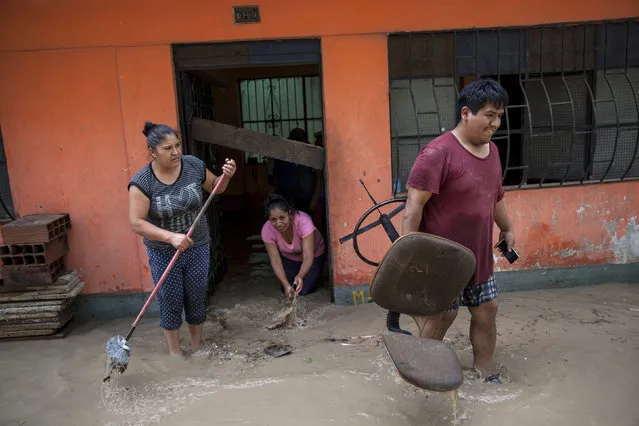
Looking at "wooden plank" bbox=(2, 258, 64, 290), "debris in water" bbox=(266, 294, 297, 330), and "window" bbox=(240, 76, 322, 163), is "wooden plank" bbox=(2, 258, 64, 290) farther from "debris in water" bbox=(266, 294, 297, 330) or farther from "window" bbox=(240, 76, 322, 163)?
"window" bbox=(240, 76, 322, 163)

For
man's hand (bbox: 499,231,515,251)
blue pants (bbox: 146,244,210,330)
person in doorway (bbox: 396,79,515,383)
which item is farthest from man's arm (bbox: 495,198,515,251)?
blue pants (bbox: 146,244,210,330)

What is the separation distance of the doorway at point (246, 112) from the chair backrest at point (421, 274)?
2249mm

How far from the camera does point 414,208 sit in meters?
2.62

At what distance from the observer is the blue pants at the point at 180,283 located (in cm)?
342

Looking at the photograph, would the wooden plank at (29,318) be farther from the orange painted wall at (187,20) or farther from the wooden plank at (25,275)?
the orange painted wall at (187,20)

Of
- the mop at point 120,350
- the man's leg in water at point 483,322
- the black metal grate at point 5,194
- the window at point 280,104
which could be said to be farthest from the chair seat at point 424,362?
the window at point 280,104

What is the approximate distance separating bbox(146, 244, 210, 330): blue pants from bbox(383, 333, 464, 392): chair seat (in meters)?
1.61

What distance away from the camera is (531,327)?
12.8 feet

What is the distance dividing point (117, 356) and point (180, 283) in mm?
620

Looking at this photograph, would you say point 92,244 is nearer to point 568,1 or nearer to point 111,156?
point 111,156

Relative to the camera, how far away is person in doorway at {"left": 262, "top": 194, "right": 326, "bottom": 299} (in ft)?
14.6

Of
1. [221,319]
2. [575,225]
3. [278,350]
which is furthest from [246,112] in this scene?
[278,350]

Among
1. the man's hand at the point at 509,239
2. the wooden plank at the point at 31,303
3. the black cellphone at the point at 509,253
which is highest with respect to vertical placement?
the man's hand at the point at 509,239

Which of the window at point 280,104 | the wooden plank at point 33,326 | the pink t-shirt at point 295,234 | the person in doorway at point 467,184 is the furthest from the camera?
the window at point 280,104
